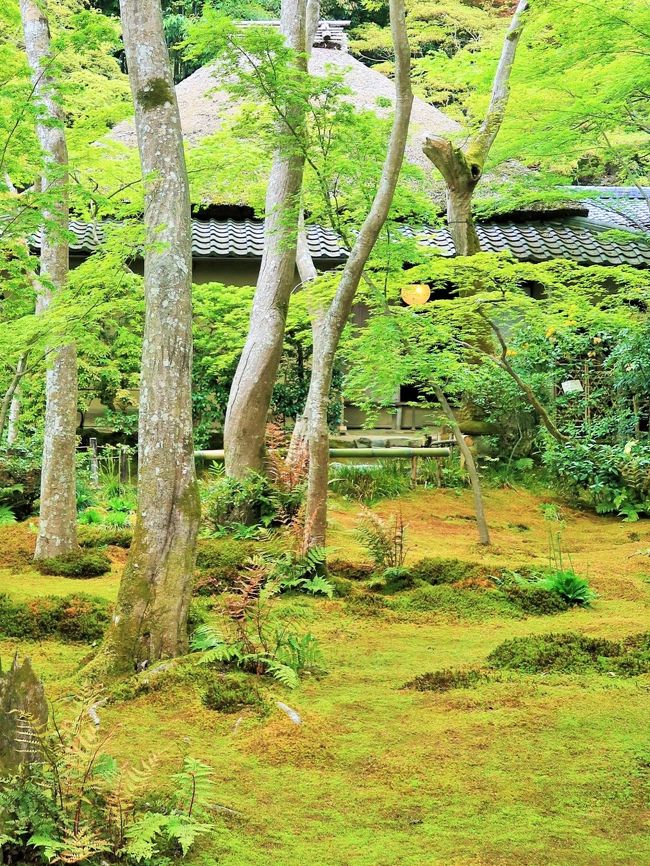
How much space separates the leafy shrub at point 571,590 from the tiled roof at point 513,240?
7756 mm

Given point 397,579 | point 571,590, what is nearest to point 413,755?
point 571,590

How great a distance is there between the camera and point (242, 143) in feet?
28.7

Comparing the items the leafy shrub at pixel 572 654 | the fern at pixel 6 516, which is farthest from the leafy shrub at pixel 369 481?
the leafy shrub at pixel 572 654

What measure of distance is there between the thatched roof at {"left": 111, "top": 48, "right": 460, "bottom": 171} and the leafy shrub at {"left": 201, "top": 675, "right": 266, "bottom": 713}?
1331 cm

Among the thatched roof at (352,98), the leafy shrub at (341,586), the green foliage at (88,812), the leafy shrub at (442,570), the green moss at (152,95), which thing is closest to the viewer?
the green foliage at (88,812)

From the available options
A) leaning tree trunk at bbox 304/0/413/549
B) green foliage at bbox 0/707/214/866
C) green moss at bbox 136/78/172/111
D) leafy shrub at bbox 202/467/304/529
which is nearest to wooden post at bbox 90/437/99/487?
leafy shrub at bbox 202/467/304/529

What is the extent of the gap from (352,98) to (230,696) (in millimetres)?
15190

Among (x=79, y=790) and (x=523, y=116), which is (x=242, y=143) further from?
(x=79, y=790)

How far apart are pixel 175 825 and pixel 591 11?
7.70 meters

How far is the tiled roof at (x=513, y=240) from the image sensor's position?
44.5ft

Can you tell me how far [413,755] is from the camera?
3562mm

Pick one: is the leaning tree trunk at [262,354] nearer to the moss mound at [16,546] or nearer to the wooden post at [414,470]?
the moss mound at [16,546]

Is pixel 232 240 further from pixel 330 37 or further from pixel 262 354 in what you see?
pixel 330 37

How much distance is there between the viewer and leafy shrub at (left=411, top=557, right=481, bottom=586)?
6980mm
